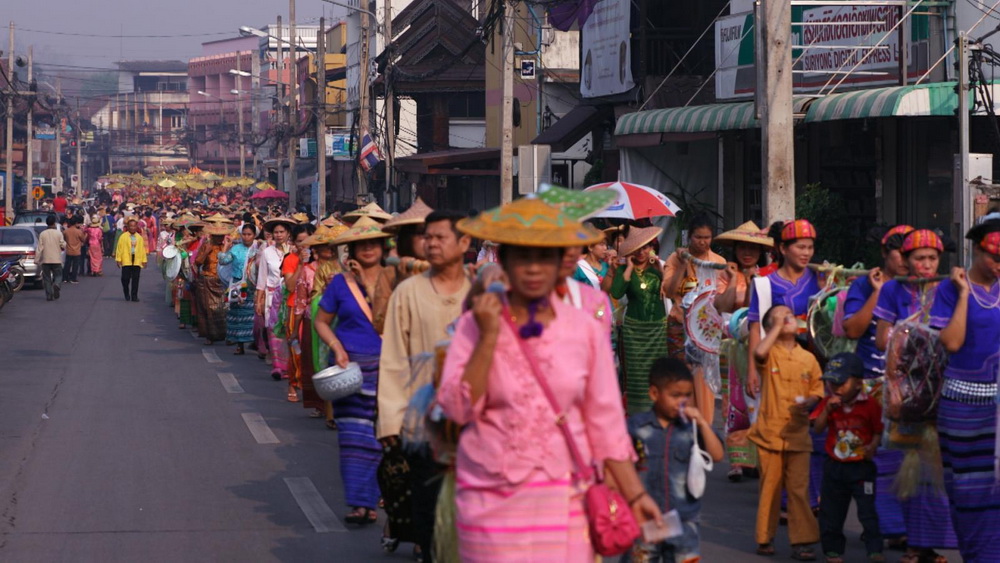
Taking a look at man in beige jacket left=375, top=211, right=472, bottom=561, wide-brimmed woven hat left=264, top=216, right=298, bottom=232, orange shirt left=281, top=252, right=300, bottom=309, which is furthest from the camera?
wide-brimmed woven hat left=264, top=216, right=298, bottom=232

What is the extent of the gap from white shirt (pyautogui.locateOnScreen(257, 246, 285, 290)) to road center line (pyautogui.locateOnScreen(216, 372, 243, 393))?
109cm

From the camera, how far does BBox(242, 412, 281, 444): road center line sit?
11438 millimetres

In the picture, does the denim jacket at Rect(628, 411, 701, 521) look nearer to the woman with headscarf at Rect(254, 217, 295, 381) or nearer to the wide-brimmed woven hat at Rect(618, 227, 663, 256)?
the wide-brimmed woven hat at Rect(618, 227, 663, 256)

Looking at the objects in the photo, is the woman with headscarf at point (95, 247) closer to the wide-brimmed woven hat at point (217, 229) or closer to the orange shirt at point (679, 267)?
the wide-brimmed woven hat at point (217, 229)

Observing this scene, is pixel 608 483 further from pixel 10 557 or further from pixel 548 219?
pixel 10 557

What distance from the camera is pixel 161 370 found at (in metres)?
16.8

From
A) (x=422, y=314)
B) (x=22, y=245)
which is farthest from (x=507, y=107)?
(x=422, y=314)

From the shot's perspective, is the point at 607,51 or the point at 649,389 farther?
the point at 607,51

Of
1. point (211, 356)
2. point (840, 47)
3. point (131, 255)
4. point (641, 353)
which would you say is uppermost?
point (840, 47)

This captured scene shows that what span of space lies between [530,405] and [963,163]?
9.53 metres

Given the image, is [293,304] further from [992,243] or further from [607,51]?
[607,51]

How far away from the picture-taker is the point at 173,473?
988 cm

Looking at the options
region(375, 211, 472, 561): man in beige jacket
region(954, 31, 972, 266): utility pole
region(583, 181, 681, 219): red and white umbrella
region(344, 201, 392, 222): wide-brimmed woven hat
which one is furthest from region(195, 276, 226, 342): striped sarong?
region(375, 211, 472, 561): man in beige jacket

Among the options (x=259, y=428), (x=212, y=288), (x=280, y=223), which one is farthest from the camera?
(x=212, y=288)
